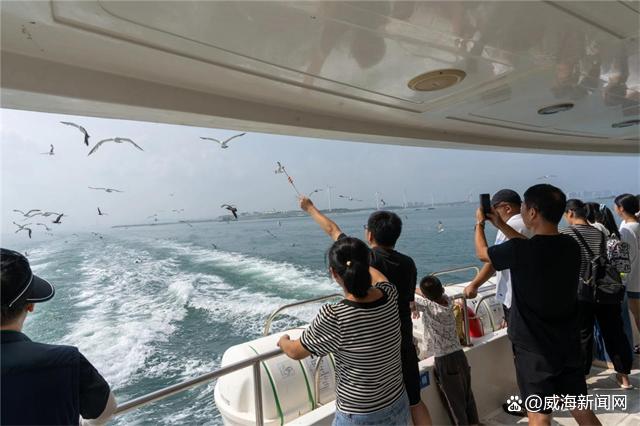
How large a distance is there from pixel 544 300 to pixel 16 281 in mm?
1791

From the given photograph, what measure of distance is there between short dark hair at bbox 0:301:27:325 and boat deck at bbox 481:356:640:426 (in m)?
Result: 2.58

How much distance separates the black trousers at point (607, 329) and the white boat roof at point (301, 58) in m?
1.39

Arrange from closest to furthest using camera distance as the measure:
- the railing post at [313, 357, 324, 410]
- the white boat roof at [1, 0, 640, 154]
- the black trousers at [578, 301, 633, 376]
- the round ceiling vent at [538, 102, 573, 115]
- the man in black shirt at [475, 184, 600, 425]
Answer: the white boat roof at [1, 0, 640, 154] < the man in black shirt at [475, 184, 600, 425] < the railing post at [313, 357, 324, 410] < the black trousers at [578, 301, 633, 376] < the round ceiling vent at [538, 102, 573, 115]

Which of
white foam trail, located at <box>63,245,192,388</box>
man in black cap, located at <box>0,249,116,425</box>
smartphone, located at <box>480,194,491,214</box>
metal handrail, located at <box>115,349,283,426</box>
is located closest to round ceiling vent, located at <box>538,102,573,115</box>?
smartphone, located at <box>480,194,491,214</box>

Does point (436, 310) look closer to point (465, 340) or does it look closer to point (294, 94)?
point (465, 340)

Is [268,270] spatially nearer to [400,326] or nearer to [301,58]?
[400,326]

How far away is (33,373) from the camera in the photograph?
0.79 meters

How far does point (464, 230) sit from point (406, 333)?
28.9 metres

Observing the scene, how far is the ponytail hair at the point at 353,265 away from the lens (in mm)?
1153

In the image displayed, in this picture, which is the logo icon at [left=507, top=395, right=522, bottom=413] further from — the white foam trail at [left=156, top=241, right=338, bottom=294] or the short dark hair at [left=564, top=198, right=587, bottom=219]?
the white foam trail at [left=156, top=241, right=338, bottom=294]

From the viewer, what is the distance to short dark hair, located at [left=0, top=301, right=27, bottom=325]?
82 cm

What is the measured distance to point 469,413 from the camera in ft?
6.98

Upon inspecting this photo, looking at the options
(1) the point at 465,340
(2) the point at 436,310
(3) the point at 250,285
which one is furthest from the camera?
(3) the point at 250,285

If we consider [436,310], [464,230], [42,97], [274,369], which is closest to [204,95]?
[42,97]
